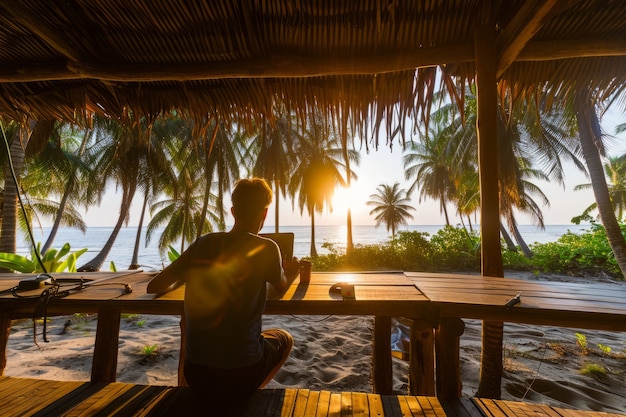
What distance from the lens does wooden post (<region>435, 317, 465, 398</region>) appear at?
1680 millimetres

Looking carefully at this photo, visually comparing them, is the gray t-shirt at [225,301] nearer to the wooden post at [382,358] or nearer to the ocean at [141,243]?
the wooden post at [382,358]

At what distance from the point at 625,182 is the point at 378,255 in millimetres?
28434

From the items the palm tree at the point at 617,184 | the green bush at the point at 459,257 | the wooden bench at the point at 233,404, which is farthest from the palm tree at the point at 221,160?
→ the palm tree at the point at 617,184

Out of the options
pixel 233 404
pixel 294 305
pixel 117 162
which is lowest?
pixel 233 404

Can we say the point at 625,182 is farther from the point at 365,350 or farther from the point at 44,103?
the point at 44,103

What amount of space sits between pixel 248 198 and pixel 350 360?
10.6 ft

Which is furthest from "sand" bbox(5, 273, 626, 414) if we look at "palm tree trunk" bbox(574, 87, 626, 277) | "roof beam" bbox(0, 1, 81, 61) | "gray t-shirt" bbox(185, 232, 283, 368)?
"roof beam" bbox(0, 1, 81, 61)

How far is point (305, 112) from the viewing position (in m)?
2.88

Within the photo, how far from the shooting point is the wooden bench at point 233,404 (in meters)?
1.37

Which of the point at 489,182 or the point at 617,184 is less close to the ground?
the point at 617,184

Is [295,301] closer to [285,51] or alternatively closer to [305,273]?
[305,273]

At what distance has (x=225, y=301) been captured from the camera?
1380mm

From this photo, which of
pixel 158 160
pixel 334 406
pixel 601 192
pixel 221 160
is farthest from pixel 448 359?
pixel 158 160

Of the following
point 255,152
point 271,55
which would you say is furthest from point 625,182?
point 271,55
